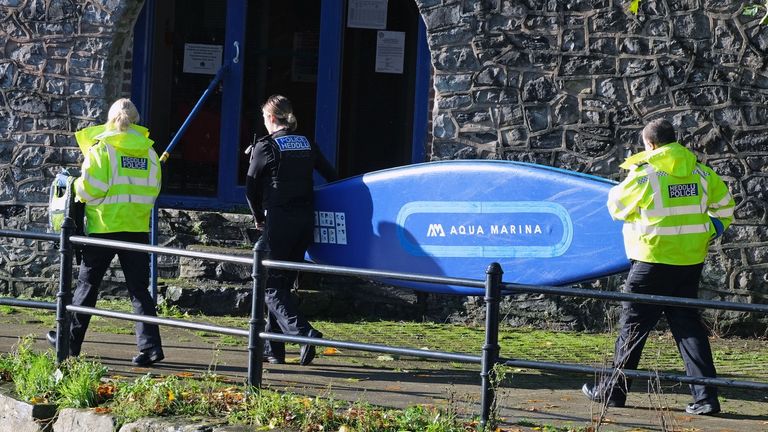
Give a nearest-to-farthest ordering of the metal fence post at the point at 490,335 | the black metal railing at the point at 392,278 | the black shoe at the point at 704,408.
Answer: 1. the black metal railing at the point at 392,278
2. the metal fence post at the point at 490,335
3. the black shoe at the point at 704,408

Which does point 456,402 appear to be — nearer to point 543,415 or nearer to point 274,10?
point 543,415

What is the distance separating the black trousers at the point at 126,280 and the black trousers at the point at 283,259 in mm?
727

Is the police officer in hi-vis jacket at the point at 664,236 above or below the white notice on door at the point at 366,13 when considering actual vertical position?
below

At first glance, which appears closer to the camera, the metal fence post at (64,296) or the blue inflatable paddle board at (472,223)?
the metal fence post at (64,296)

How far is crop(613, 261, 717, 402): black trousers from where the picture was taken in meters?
6.58

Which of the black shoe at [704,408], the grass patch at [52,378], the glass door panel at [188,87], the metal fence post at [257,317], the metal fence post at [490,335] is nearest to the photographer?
the metal fence post at [490,335]

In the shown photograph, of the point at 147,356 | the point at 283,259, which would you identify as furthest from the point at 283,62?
the point at 147,356

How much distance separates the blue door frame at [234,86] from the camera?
36.8 feet

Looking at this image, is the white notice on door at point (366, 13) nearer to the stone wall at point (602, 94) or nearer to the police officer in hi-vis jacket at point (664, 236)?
the stone wall at point (602, 94)

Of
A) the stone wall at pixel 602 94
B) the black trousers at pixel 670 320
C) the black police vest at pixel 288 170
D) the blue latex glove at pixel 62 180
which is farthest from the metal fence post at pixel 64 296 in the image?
the stone wall at pixel 602 94

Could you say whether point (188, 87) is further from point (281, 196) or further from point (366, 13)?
point (281, 196)

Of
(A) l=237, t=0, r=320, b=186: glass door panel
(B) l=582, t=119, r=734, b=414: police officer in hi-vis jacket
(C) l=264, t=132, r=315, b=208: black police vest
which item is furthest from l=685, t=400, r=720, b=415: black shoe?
(A) l=237, t=0, r=320, b=186: glass door panel

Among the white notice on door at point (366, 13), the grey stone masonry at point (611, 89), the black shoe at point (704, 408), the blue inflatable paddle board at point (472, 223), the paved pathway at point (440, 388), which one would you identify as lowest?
the paved pathway at point (440, 388)

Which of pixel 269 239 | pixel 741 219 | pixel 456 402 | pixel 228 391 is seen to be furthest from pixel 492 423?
pixel 741 219
